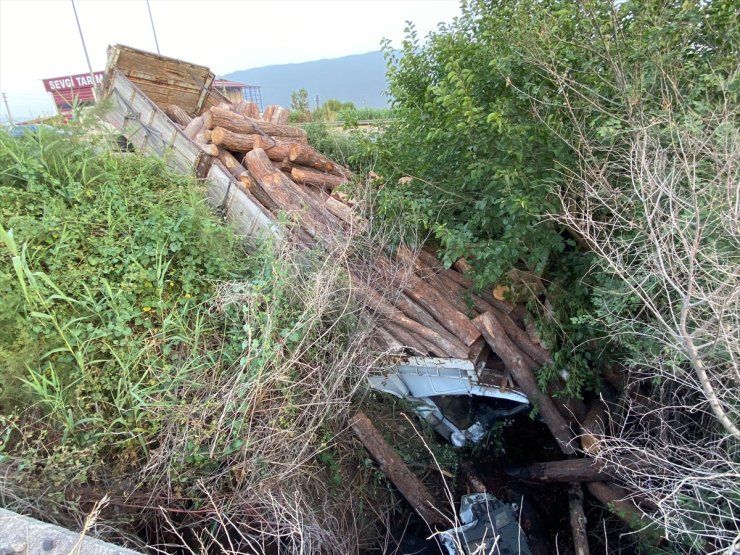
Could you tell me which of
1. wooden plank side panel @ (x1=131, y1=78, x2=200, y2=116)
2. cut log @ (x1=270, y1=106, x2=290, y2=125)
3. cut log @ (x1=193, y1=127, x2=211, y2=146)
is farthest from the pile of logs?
cut log @ (x1=270, y1=106, x2=290, y2=125)

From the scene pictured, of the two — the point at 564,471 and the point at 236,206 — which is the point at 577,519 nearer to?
the point at 564,471

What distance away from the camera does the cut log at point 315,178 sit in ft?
15.6

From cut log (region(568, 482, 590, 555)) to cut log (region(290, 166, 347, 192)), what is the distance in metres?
3.79

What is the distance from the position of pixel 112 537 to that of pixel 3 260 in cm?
200

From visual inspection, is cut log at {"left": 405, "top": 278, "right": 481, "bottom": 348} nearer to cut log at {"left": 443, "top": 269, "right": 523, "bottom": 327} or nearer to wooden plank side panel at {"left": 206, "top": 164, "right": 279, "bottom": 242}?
cut log at {"left": 443, "top": 269, "right": 523, "bottom": 327}

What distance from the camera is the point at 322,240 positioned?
150 inches

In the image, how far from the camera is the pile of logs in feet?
11.2

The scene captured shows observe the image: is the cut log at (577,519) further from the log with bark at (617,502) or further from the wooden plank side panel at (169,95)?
the wooden plank side panel at (169,95)

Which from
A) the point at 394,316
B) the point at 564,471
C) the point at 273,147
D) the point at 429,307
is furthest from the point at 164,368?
the point at 564,471

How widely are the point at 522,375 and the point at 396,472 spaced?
52.4 inches

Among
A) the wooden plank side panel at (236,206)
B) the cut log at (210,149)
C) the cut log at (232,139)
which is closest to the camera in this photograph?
the wooden plank side panel at (236,206)

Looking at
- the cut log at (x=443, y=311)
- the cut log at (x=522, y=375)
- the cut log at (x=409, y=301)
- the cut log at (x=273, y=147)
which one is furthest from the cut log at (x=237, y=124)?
the cut log at (x=522, y=375)

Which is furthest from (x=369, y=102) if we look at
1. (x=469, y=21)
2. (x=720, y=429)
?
(x=720, y=429)

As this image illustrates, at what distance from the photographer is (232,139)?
463 cm
